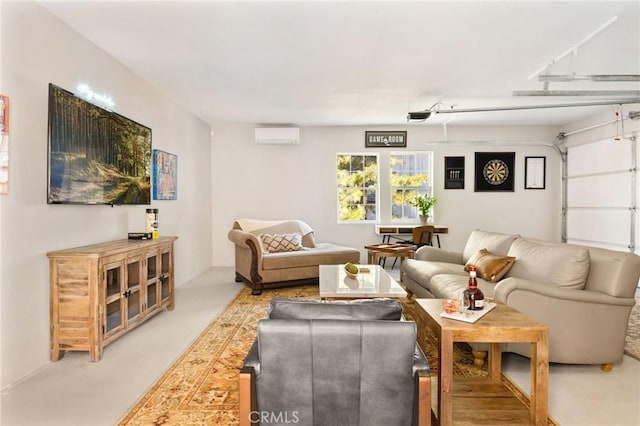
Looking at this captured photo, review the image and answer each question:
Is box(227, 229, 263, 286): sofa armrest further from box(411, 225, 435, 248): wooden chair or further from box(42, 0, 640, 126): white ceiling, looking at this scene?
box(411, 225, 435, 248): wooden chair

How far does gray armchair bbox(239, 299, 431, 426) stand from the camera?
140 centimetres

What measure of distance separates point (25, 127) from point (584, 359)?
4169mm

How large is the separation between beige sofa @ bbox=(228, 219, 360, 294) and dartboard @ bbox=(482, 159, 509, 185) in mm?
3262

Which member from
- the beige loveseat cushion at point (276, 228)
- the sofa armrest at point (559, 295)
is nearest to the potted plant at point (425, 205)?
the beige loveseat cushion at point (276, 228)

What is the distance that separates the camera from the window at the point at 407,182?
716 centimetres

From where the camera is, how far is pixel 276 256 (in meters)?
5.05

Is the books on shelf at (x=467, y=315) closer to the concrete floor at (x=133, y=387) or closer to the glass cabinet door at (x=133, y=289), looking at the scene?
the concrete floor at (x=133, y=387)

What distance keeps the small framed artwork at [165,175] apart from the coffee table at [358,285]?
2.36 meters

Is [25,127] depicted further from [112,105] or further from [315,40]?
[315,40]

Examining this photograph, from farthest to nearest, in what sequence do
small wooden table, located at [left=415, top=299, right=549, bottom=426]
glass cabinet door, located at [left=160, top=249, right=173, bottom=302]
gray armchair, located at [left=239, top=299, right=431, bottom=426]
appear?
glass cabinet door, located at [left=160, top=249, right=173, bottom=302] → small wooden table, located at [left=415, top=299, right=549, bottom=426] → gray armchair, located at [left=239, top=299, right=431, bottom=426]

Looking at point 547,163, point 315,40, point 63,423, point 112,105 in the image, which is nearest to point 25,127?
point 112,105

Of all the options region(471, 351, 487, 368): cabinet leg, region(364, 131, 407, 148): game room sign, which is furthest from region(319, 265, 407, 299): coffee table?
region(364, 131, 407, 148): game room sign

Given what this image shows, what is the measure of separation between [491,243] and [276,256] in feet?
8.58

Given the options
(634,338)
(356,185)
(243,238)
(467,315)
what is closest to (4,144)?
(243,238)
